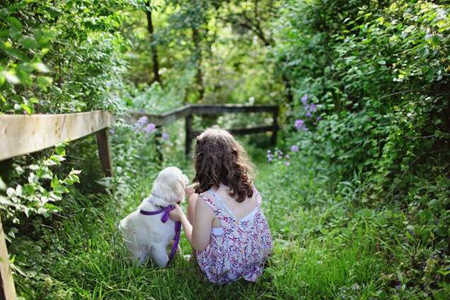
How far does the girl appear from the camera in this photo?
252 centimetres

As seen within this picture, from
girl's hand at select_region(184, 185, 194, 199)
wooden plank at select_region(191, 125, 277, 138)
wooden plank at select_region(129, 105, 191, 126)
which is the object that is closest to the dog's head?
girl's hand at select_region(184, 185, 194, 199)

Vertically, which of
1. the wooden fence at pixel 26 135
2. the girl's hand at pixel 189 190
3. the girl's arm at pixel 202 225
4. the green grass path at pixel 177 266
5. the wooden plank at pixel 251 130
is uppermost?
the wooden fence at pixel 26 135

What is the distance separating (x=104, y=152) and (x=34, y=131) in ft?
6.20

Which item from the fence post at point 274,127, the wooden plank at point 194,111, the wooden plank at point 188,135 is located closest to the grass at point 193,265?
the wooden plank at point 194,111

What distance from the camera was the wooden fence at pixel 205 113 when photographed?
5448mm

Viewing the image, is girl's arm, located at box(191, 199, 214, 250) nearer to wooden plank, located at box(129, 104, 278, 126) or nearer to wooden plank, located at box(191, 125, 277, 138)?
wooden plank, located at box(129, 104, 278, 126)

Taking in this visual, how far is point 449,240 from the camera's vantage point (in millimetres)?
2416

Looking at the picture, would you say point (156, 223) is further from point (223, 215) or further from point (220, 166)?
point (220, 166)

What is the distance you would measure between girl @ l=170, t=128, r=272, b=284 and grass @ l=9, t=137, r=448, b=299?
137 millimetres

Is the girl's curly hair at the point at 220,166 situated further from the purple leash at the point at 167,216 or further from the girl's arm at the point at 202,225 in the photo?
the purple leash at the point at 167,216

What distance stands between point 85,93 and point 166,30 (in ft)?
15.4

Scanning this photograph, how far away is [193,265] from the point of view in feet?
9.00

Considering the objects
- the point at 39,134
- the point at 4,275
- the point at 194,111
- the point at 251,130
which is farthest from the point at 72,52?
the point at 251,130

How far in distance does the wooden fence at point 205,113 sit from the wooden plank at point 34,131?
232cm
